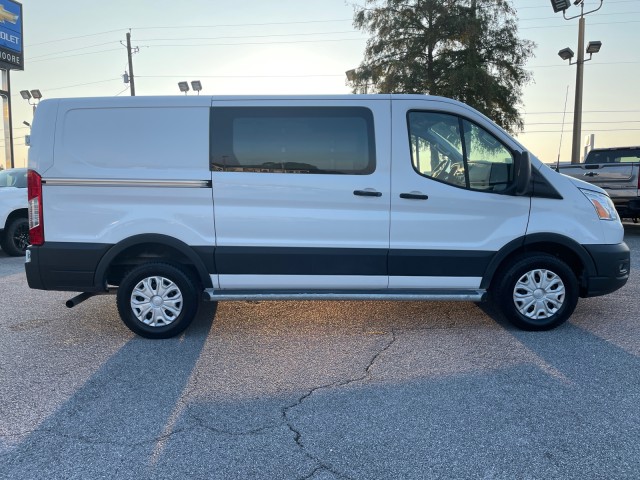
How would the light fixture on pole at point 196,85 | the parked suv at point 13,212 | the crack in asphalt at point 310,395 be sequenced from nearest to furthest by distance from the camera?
1. the crack in asphalt at point 310,395
2. the parked suv at point 13,212
3. the light fixture on pole at point 196,85

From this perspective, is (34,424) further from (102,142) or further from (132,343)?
(102,142)

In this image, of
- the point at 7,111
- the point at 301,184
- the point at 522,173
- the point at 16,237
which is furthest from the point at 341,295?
the point at 7,111

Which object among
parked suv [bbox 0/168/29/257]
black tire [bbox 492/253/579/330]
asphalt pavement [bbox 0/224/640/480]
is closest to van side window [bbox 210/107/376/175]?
asphalt pavement [bbox 0/224/640/480]

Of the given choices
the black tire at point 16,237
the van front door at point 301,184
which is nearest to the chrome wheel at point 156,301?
the van front door at point 301,184

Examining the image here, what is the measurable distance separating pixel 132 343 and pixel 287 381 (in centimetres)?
172

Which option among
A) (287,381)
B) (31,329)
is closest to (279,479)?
(287,381)

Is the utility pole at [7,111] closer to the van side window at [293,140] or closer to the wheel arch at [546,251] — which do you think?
the van side window at [293,140]

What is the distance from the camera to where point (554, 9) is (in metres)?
16.2

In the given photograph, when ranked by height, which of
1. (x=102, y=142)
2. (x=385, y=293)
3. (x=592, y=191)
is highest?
(x=102, y=142)

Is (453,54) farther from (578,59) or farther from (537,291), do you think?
(537,291)

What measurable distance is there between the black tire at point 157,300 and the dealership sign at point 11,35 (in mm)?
19604

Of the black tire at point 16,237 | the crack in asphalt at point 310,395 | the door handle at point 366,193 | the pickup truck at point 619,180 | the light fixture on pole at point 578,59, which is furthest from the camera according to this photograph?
the light fixture on pole at point 578,59

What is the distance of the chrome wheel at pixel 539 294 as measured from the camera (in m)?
4.62

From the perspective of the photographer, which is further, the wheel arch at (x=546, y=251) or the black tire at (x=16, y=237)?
the black tire at (x=16, y=237)
